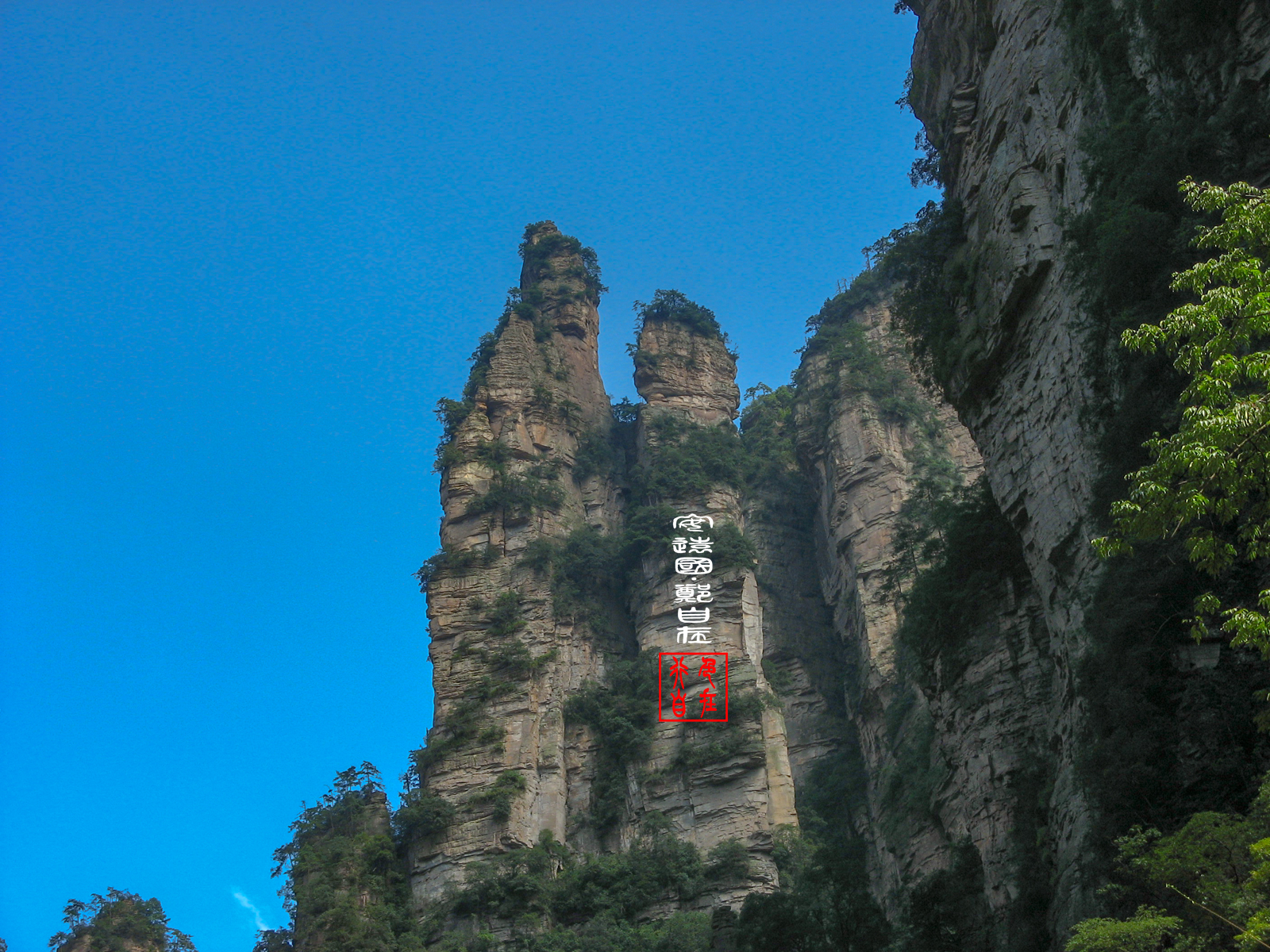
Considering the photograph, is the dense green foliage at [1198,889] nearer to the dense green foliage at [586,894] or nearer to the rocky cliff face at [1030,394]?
the rocky cliff face at [1030,394]

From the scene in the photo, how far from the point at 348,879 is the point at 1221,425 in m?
33.3

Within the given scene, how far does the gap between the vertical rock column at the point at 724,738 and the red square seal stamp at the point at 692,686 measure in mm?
222

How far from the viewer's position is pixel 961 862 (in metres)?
21.5

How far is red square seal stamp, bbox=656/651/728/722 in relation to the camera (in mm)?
41250

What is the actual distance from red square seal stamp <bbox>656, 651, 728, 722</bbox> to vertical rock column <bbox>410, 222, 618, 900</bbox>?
316 cm

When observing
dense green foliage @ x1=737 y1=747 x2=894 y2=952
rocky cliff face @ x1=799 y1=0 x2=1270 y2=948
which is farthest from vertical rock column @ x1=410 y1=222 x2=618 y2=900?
rocky cliff face @ x1=799 y1=0 x2=1270 y2=948

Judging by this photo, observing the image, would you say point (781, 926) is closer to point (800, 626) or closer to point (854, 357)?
point (800, 626)

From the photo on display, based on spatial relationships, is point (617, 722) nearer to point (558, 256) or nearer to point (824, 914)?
point (824, 914)

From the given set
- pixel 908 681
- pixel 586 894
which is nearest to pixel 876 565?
pixel 908 681

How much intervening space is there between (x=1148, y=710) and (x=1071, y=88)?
1035cm

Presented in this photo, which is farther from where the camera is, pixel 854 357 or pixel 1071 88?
pixel 854 357

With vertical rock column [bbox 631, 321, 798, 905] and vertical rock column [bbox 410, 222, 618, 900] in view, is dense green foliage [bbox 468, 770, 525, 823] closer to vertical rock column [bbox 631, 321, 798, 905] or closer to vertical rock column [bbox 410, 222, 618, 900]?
vertical rock column [bbox 410, 222, 618, 900]

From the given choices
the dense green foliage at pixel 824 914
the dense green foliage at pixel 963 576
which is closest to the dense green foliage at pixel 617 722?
the dense green foliage at pixel 824 914

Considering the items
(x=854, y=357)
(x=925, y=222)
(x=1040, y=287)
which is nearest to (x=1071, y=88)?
(x=1040, y=287)
